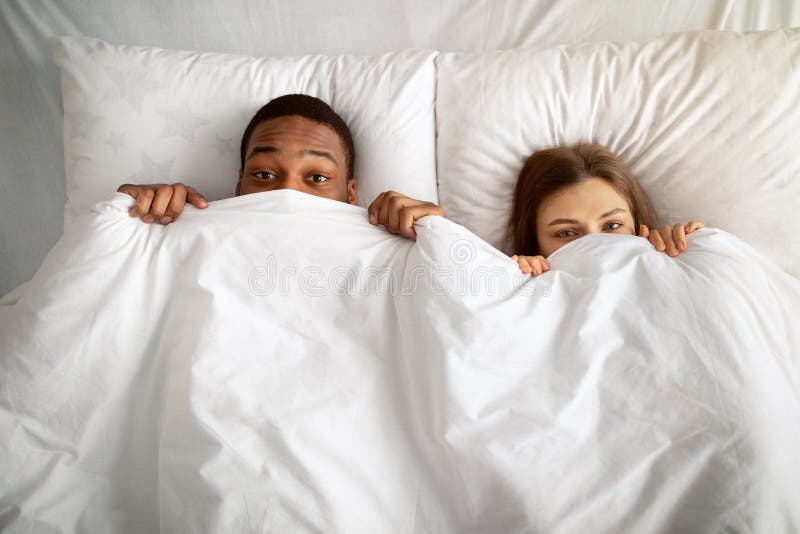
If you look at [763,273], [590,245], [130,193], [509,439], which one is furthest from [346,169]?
[763,273]

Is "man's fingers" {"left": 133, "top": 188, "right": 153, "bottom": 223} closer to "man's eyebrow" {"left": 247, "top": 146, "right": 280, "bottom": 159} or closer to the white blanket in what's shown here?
the white blanket

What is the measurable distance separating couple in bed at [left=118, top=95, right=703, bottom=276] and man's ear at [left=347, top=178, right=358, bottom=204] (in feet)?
0.06

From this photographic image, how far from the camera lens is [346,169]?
3.88 feet

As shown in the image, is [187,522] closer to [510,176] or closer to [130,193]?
[130,193]

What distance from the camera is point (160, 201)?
0.97m

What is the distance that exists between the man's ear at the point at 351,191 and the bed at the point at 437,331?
4cm

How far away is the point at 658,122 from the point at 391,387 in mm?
815

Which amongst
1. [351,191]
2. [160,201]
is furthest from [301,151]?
[160,201]

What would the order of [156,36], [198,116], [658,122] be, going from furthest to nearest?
[156,36], [198,116], [658,122]

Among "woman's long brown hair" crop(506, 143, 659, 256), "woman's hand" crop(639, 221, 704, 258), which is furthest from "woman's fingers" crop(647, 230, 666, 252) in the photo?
"woman's long brown hair" crop(506, 143, 659, 256)

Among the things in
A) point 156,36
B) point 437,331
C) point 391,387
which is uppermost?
point 156,36

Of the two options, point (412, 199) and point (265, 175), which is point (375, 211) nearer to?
point (412, 199)

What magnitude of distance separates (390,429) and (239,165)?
31.1 inches

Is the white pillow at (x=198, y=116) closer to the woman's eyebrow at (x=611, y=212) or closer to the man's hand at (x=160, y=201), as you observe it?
the man's hand at (x=160, y=201)
